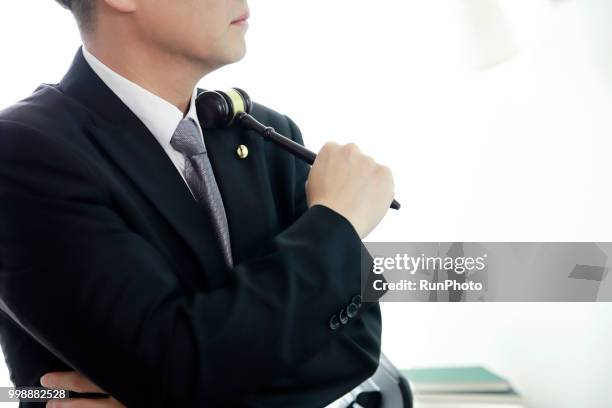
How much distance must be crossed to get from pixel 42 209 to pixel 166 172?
9.0 inches

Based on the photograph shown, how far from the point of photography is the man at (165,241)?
947mm

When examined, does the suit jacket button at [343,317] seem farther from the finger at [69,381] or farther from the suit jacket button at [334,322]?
the finger at [69,381]

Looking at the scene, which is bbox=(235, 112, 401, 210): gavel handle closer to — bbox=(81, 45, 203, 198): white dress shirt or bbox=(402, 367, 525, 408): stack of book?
bbox=(81, 45, 203, 198): white dress shirt

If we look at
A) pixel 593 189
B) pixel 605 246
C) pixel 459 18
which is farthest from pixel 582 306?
pixel 459 18

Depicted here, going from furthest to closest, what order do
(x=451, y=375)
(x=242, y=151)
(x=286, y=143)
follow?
1. (x=451, y=375)
2. (x=242, y=151)
3. (x=286, y=143)

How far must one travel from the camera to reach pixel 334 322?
998mm

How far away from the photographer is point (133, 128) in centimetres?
118

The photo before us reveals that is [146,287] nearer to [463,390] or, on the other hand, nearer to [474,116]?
[463,390]

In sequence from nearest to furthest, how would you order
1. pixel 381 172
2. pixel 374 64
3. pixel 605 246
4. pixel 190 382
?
pixel 190 382 → pixel 381 172 → pixel 605 246 → pixel 374 64

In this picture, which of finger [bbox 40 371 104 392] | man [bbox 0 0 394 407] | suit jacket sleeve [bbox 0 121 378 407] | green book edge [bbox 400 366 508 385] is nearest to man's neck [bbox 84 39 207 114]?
man [bbox 0 0 394 407]

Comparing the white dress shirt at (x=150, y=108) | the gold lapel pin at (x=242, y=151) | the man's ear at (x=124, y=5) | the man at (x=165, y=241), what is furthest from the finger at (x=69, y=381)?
the man's ear at (x=124, y=5)

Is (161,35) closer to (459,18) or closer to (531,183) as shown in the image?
(459,18)

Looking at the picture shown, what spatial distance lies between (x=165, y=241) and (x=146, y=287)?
17cm

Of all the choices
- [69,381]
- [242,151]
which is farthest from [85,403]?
[242,151]
